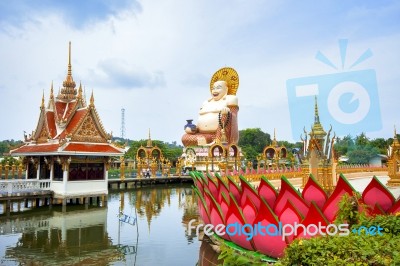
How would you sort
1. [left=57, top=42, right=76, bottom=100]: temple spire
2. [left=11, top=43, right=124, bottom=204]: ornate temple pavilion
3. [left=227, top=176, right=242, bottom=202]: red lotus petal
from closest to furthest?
[left=227, top=176, right=242, bottom=202]: red lotus petal → [left=11, top=43, right=124, bottom=204]: ornate temple pavilion → [left=57, top=42, right=76, bottom=100]: temple spire

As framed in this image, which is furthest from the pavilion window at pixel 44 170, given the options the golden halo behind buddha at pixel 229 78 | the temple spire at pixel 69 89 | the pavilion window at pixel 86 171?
the golden halo behind buddha at pixel 229 78

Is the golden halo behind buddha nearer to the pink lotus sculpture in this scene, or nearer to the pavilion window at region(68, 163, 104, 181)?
the pavilion window at region(68, 163, 104, 181)

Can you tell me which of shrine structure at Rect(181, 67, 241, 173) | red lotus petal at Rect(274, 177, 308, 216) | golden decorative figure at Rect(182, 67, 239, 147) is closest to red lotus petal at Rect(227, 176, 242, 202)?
red lotus petal at Rect(274, 177, 308, 216)

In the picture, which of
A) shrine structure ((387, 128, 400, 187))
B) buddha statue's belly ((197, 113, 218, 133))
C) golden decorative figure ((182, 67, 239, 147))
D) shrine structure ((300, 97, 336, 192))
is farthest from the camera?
buddha statue's belly ((197, 113, 218, 133))

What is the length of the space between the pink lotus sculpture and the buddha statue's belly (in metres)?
37.6

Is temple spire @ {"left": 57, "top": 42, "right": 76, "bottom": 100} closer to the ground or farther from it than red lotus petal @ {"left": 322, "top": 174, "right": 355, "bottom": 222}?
farther from it

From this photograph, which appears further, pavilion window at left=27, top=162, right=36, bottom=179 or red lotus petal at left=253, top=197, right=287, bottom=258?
pavilion window at left=27, top=162, right=36, bottom=179

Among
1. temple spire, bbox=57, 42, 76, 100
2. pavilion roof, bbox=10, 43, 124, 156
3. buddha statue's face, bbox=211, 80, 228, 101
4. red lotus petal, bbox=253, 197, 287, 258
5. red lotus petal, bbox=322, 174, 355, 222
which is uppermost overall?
buddha statue's face, bbox=211, 80, 228, 101

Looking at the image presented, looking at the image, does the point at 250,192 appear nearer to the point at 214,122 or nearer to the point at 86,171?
the point at 86,171

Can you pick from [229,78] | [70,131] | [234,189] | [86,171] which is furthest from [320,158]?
[229,78]

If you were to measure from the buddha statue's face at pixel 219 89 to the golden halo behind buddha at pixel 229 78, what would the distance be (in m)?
0.73

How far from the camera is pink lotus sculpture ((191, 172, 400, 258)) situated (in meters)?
6.14

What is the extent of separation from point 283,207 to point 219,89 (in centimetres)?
3990

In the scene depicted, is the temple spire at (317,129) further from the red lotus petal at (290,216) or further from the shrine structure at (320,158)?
the red lotus petal at (290,216)
